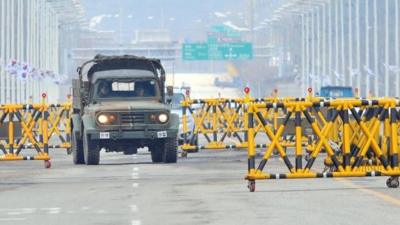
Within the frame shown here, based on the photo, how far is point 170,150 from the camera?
106 feet

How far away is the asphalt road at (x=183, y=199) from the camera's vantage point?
1702cm

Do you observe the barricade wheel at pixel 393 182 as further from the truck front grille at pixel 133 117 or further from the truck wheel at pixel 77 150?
the truck wheel at pixel 77 150

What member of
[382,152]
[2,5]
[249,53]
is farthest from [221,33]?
[382,152]

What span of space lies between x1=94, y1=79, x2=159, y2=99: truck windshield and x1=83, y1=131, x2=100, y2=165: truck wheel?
3.76 feet

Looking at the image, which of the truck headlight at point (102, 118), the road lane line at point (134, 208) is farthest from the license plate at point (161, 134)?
the road lane line at point (134, 208)

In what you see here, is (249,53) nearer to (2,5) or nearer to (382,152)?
(2,5)

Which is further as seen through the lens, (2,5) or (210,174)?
(2,5)

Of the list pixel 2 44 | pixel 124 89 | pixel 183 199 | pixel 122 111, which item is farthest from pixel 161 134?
pixel 2 44

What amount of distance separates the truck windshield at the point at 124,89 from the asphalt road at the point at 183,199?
10.1ft

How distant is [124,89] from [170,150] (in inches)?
70.3

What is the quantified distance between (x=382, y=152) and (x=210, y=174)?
5.62m

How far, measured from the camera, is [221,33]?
173750 mm

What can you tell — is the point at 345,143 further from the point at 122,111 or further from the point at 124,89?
the point at 124,89

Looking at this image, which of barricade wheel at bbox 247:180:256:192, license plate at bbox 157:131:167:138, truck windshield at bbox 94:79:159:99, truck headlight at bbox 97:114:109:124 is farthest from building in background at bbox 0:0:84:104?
barricade wheel at bbox 247:180:256:192
